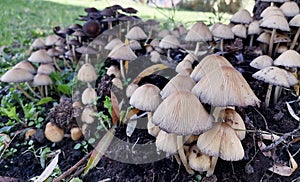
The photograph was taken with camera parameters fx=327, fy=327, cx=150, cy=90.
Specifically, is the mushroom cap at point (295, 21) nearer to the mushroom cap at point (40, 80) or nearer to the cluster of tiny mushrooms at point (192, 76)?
the cluster of tiny mushrooms at point (192, 76)

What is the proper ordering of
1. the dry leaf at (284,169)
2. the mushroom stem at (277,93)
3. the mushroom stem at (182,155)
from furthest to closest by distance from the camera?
the mushroom stem at (277,93), the dry leaf at (284,169), the mushroom stem at (182,155)

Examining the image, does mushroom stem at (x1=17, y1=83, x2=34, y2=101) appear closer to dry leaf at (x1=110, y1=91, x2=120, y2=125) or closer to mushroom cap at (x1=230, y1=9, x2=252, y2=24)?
dry leaf at (x1=110, y1=91, x2=120, y2=125)

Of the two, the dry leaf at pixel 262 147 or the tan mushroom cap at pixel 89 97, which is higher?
the tan mushroom cap at pixel 89 97

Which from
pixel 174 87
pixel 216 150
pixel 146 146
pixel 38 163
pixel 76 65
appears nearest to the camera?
pixel 216 150

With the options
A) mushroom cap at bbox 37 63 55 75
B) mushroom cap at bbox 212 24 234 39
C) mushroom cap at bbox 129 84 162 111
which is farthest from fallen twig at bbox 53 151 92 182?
mushroom cap at bbox 212 24 234 39

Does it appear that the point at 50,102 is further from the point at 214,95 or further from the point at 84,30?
the point at 214,95

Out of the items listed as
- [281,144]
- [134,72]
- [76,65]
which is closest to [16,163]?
[134,72]

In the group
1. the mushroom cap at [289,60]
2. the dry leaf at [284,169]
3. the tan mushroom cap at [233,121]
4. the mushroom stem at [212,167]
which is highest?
the mushroom cap at [289,60]

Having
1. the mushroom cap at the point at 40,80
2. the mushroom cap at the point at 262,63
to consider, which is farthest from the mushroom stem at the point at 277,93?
the mushroom cap at the point at 40,80

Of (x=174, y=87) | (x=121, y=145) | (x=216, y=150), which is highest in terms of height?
(x=174, y=87)
